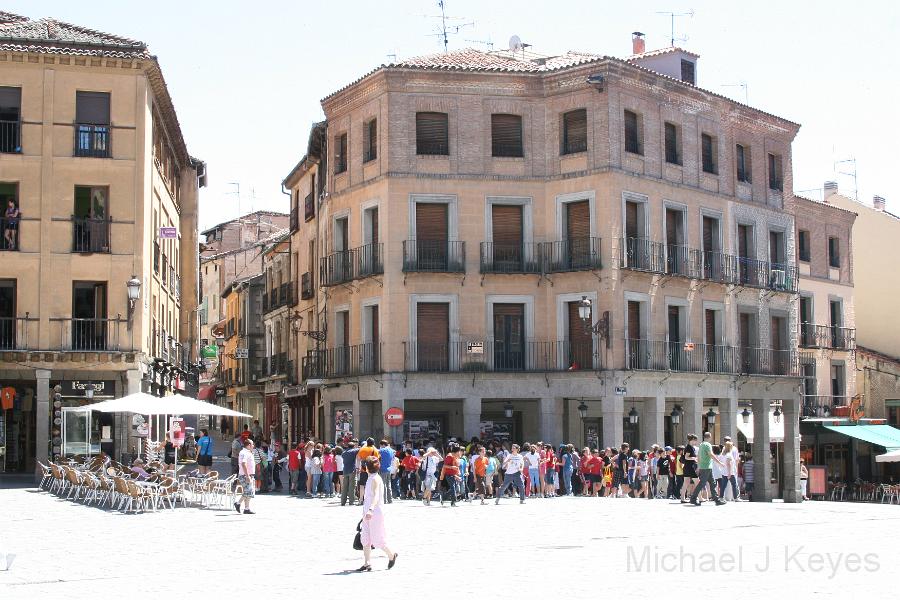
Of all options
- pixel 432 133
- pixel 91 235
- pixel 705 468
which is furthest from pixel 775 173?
pixel 91 235

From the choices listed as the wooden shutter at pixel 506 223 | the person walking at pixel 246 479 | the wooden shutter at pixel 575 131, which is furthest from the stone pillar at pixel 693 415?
the person walking at pixel 246 479

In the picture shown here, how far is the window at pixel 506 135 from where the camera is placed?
131 ft

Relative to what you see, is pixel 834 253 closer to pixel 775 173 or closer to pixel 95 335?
pixel 775 173

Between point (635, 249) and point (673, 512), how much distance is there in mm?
13203

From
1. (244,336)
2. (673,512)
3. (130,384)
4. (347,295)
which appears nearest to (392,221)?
(347,295)

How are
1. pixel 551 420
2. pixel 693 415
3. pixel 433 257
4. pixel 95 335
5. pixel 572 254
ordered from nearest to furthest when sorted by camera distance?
pixel 95 335, pixel 433 257, pixel 551 420, pixel 572 254, pixel 693 415

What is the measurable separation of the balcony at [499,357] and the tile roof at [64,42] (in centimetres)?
1216

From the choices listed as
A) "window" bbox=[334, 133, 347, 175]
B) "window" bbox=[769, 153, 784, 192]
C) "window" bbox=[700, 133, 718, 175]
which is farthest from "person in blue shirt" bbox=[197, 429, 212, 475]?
"window" bbox=[769, 153, 784, 192]

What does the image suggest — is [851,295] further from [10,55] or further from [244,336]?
[10,55]

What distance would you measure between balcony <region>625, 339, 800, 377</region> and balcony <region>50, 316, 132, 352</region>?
587 inches

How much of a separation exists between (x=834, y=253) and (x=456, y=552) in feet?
132

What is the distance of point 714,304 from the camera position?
42688 mm

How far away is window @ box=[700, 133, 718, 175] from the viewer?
4322 cm

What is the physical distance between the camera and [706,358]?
1635 inches
